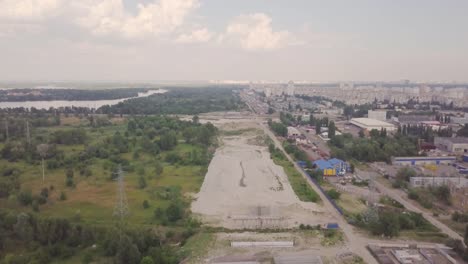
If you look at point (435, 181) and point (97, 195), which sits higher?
point (435, 181)

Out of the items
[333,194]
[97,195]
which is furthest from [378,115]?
[97,195]

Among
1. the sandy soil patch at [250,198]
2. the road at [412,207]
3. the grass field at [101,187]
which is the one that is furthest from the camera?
the grass field at [101,187]

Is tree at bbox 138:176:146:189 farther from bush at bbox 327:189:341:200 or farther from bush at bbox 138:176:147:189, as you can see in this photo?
bush at bbox 327:189:341:200

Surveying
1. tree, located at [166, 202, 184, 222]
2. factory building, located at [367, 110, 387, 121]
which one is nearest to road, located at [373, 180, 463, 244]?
tree, located at [166, 202, 184, 222]

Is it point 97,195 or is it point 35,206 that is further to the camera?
point 97,195

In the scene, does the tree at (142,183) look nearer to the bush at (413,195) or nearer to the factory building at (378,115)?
the bush at (413,195)

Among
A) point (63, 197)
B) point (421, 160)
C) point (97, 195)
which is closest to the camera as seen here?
point (63, 197)

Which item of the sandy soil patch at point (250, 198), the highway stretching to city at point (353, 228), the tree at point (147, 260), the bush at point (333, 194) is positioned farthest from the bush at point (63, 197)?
the bush at point (333, 194)

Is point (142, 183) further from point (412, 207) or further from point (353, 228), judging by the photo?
point (412, 207)
